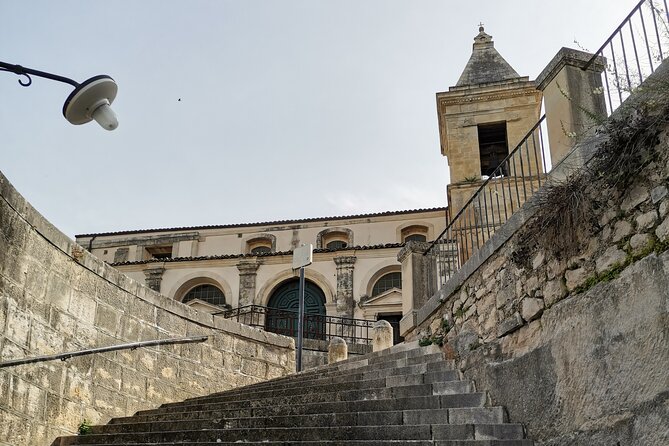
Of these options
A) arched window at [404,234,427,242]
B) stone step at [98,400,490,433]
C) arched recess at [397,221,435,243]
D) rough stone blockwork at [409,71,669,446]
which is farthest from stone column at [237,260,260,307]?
rough stone blockwork at [409,71,669,446]

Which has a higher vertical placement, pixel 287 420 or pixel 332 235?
pixel 332 235

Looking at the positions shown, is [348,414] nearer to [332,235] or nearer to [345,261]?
[345,261]

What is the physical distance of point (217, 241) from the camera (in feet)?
111

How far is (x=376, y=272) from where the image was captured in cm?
2784

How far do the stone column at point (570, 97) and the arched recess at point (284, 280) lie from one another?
21.6 meters

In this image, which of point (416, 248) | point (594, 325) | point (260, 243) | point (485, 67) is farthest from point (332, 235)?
point (594, 325)

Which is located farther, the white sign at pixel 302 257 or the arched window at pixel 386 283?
the arched window at pixel 386 283

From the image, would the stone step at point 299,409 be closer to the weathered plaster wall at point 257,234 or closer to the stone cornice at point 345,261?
the stone cornice at point 345,261

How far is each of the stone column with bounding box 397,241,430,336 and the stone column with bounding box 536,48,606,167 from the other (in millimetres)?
3882

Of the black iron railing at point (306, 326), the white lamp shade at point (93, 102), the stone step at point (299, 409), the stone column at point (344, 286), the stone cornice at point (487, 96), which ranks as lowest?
the stone step at point (299, 409)

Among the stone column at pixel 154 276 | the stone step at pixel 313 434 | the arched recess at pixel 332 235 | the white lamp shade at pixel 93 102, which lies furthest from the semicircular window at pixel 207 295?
the white lamp shade at pixel 93 102

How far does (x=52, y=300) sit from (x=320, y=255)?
21.3 metres

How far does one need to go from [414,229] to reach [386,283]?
17.6 feet

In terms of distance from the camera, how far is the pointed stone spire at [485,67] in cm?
2462
